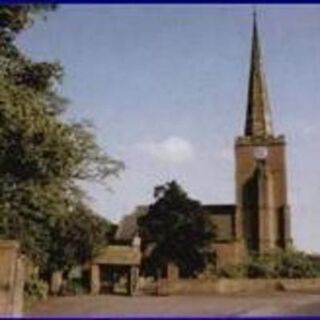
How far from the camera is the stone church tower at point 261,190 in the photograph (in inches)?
3137

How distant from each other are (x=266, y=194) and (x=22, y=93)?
2408 inches

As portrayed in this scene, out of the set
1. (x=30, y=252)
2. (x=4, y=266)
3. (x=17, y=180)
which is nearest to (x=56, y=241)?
(x=30, y=252)

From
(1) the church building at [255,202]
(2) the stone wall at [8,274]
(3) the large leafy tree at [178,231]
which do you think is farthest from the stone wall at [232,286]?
(2) the stone wall at [8,274]

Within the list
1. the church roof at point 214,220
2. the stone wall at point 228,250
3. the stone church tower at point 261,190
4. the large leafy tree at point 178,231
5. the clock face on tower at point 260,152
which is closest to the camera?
the large leafy tree at point 178,231

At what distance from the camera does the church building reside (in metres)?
79.2

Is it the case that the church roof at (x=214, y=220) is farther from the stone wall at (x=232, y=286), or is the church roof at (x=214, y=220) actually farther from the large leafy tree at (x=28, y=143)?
the large leafy tree at (x=28, y=143)

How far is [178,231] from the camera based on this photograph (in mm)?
62719

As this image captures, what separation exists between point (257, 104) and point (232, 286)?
39.2 metres

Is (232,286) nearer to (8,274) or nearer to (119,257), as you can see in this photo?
(119,257)

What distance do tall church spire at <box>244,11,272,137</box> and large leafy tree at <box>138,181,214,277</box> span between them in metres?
22.0

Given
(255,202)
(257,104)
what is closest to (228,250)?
(255,202)

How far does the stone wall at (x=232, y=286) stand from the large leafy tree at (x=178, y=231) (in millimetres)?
10432

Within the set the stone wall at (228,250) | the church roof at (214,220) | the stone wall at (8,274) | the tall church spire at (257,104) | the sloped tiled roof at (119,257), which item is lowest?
the stone wall at (8,274)

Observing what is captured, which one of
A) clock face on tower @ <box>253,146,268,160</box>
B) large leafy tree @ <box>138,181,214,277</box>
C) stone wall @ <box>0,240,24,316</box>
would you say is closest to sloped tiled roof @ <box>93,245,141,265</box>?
large leafy tree @ <box>138,181,214,277</box>
